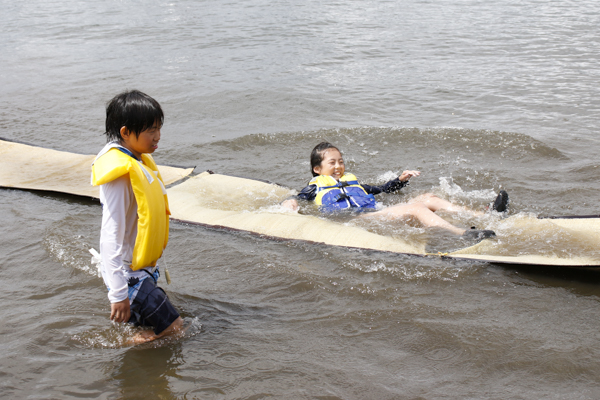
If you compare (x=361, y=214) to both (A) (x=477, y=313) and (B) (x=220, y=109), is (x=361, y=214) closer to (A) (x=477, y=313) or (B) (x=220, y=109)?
(A) (x=477, y=313)

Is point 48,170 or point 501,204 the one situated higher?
point 501,204

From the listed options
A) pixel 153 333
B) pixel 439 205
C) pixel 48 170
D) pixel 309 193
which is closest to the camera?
pixel 153 333

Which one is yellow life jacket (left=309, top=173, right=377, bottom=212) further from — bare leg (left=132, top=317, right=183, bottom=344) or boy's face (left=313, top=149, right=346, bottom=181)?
bare leg (left=132, top=317, right=183, bottom=344)

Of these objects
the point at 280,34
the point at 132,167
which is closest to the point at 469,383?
the point at 132,167

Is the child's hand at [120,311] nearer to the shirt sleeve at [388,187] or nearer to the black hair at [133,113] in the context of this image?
the black hair at [133,113]

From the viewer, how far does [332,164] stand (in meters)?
5.59

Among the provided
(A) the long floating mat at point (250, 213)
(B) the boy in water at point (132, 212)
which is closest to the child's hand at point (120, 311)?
(B) the boy in water at point (132, 212)

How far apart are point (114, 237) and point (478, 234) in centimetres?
302

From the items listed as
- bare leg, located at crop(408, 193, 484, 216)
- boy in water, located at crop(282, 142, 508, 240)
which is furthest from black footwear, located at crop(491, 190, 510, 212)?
bare leg, located at crop(408, 193, 484, 216)

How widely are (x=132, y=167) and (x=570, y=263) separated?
3147mm

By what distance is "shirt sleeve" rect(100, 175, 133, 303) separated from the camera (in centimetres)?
276

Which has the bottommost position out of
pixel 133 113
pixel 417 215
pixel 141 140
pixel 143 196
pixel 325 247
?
pixel 325 247

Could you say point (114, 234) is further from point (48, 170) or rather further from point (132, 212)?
point (48, 170)

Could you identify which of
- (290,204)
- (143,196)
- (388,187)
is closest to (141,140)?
(143,196)
